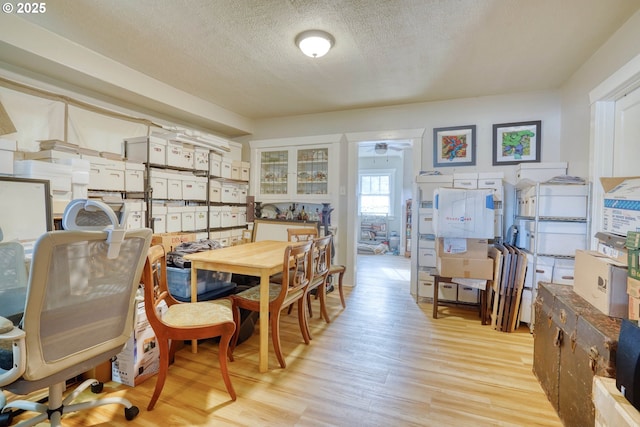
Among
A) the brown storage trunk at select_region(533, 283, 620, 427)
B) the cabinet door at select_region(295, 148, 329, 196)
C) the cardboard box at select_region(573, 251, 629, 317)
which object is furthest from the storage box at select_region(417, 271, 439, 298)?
the cardboard box at select_region(573, 251, 629, 317)

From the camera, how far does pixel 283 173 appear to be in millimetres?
4680

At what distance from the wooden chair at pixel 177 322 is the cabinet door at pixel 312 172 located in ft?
9.20

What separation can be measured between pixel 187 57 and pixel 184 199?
169 cm

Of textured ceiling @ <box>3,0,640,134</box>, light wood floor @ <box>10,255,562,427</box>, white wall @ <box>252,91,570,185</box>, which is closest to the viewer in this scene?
light wood floor @ <box>10,255,562,427</box>

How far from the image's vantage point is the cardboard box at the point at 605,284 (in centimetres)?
135

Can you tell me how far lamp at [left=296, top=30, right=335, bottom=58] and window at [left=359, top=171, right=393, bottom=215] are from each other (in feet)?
19.4

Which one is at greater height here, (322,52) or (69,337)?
(322,52)

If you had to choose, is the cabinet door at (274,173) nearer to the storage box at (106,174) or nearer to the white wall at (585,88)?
the storage box at (106,174)

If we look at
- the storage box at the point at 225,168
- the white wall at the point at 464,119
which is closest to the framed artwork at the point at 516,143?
the white wall at the point at 464,119

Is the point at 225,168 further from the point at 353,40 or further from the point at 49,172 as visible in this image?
the point at 353,40

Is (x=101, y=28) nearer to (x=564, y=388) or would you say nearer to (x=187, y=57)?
(x=187, y=57)

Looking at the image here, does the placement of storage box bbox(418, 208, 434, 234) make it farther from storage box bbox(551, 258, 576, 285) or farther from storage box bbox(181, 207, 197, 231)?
storage box bbox(181, 207, 197, 231)

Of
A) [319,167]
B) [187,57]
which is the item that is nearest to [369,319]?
[319,167]

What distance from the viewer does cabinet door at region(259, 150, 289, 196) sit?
4648 mm
